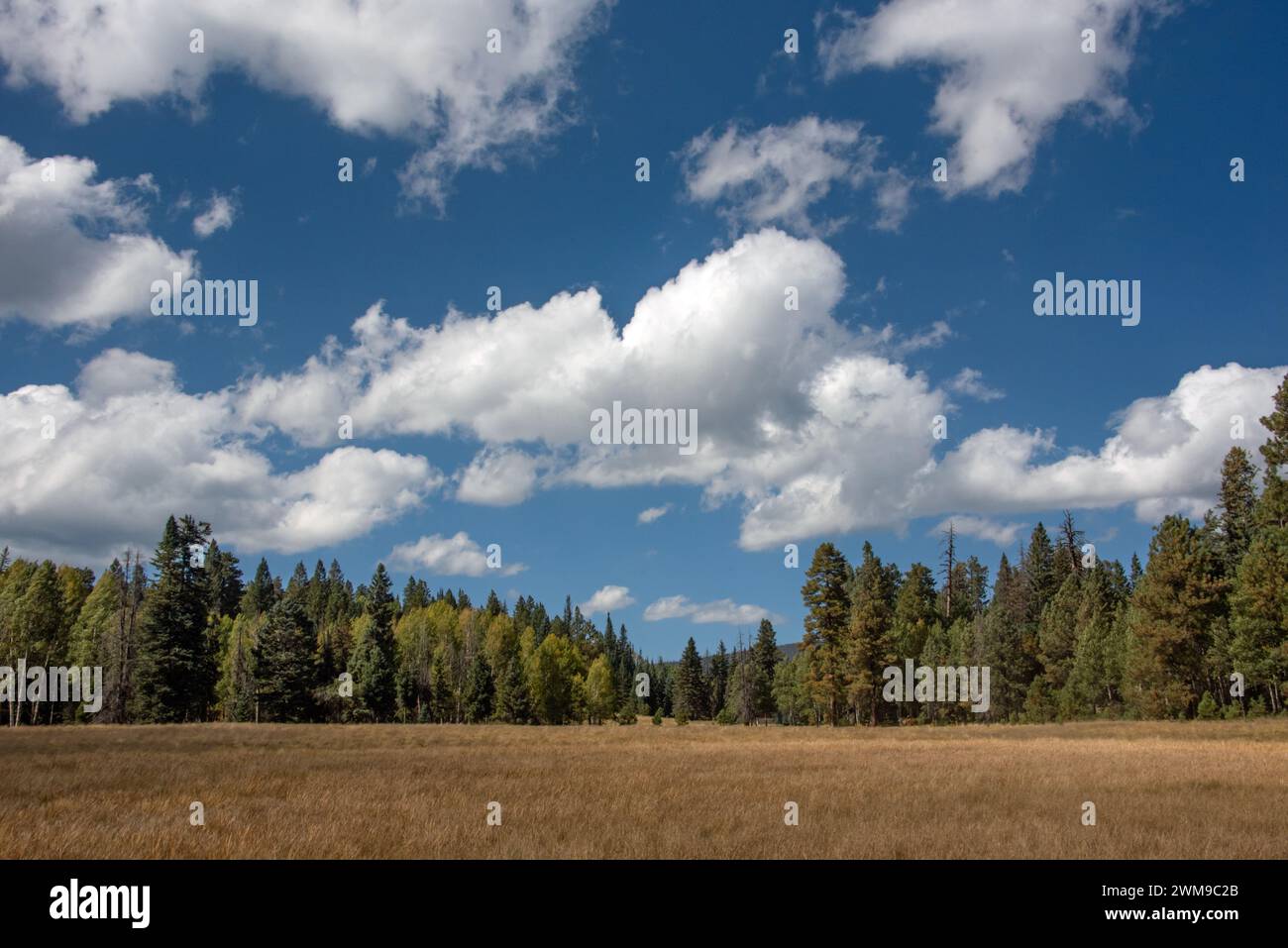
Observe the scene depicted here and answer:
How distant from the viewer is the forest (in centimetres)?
5297

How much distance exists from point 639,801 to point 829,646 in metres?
51.4

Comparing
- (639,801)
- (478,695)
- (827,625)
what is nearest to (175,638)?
(478,695)

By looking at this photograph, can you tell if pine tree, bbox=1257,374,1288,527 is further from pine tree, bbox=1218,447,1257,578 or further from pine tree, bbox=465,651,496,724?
pine tree, bbox=465,651,496,724

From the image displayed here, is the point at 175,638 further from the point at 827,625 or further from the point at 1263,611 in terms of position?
the point at 1263,611

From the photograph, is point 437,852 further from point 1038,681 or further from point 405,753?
point 1038,681

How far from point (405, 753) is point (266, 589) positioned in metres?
117

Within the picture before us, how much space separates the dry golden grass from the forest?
22295 mm

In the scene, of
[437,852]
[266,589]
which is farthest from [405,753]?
[266,589]

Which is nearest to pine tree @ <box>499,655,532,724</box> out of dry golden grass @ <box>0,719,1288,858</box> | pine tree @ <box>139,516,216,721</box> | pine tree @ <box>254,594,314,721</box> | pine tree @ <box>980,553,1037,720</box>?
pine tree @ <box>254,594,314,721</box>

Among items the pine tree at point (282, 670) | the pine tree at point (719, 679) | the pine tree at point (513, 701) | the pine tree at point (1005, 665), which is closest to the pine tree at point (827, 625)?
the pine tree at point (1005, 665)

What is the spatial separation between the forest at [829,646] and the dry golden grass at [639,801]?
22.3 meters

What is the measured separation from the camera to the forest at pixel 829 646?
53.0 meters

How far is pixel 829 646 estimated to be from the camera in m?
65.6
